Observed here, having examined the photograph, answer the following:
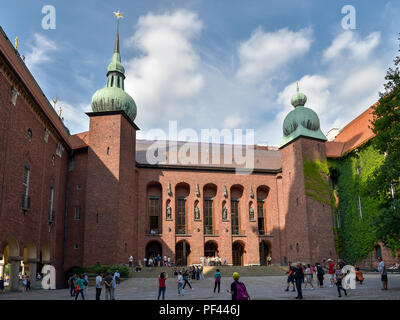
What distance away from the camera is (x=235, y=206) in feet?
130

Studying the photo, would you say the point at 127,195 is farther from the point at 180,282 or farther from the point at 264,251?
the point at 180,282

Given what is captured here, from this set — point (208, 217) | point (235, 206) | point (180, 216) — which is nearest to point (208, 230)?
point (208, 217)

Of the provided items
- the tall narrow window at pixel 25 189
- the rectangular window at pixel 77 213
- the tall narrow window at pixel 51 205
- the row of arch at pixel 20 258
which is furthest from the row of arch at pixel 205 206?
the tall narrow window at pixel 25 189

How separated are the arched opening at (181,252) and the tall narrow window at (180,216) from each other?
1.13m

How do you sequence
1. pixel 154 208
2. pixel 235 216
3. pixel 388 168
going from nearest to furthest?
pixel 388 168 → pixel 154 208 → pixel 235 216

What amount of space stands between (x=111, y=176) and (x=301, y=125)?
1847 cm

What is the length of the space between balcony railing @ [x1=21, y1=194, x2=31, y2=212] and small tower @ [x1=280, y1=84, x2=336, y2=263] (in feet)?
72.9

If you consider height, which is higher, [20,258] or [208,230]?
[208,230]

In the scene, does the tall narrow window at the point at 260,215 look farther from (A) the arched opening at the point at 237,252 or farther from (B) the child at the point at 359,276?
(B) the child at the point at 359,276

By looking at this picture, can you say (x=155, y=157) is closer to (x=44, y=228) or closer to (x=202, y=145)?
(x=202, y=145)

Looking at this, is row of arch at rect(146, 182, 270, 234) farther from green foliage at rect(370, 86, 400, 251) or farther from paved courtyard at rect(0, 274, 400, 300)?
green foliage at rect(370, 86, 400, 251)

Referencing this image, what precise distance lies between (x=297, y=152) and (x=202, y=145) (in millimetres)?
11086

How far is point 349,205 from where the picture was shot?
3462 cm
